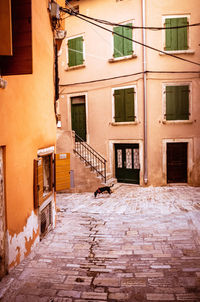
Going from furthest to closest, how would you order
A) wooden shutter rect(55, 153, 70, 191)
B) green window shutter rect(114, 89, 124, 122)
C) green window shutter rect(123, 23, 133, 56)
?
green window shutter rect(114, 89, 124, 122) < green window shutter rect(123, 23, 133, 56) < wooden shutter rect(55, 153, 70, 191)

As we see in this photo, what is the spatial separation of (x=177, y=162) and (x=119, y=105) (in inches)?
173

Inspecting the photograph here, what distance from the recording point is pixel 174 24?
11.5 metres

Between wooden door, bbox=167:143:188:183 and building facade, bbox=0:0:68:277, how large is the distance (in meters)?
7.62

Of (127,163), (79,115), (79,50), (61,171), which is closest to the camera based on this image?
(61,171)

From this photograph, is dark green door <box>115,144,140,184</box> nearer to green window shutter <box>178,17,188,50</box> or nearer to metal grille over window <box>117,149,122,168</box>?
metal grille over window <box>117,149,122,168</box>

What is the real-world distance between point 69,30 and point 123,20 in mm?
3486

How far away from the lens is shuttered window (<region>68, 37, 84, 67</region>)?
13.4m

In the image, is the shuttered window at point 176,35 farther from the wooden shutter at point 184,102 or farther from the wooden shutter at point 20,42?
the wooden shutter at point 20,42

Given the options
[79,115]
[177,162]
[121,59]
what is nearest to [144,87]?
[121,59]

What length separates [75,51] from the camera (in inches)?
532

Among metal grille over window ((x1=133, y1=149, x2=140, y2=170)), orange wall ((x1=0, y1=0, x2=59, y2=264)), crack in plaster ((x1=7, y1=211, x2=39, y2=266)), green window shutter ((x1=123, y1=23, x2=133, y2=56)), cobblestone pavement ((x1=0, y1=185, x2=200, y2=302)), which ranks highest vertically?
green window shutter ((x1=123, y1=23, x2=133, y2=56))

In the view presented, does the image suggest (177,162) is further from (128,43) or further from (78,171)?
(128,43)

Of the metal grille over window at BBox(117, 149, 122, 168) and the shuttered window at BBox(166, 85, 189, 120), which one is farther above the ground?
the shuttered window at BBox(166, 85, 189, 120)

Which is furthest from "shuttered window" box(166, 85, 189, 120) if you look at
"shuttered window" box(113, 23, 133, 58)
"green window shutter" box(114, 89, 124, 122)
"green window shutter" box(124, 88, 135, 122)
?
"shuttered window" box(113, 23, 133, 58)
